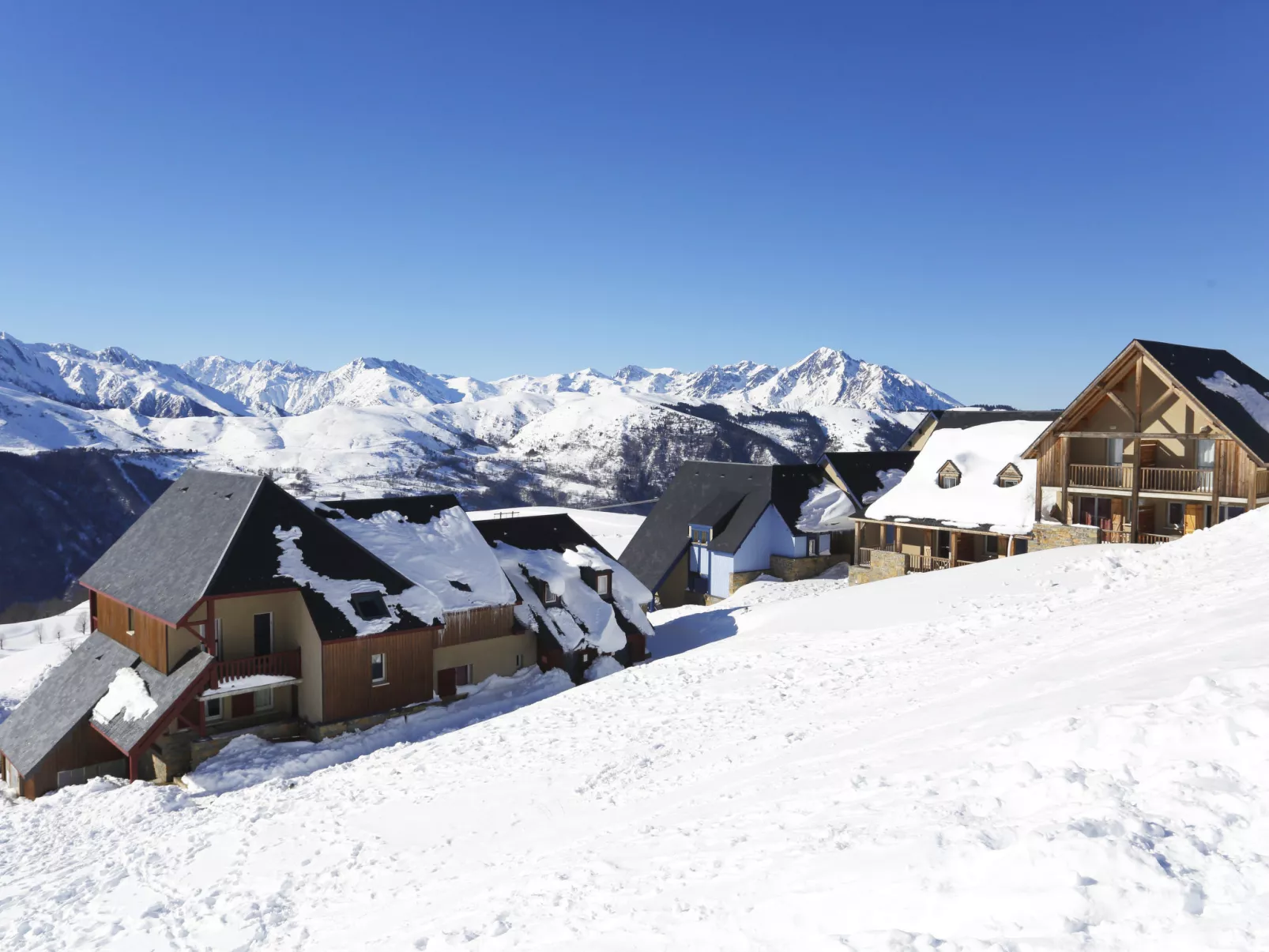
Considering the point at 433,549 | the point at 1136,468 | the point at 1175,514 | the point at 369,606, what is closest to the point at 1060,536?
the point at 1136,468

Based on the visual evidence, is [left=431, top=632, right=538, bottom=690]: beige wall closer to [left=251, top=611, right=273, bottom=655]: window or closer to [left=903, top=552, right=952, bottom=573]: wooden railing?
[left=251, top=611, right=273, bottom=655]: window

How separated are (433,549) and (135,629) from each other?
988 centimetres

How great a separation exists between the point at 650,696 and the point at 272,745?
11815 millimetres

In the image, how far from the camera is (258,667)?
24.4 m

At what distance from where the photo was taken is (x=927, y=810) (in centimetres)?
912

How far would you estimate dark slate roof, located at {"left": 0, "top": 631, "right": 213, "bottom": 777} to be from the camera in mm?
22828

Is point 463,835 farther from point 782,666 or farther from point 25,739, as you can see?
point 25,739

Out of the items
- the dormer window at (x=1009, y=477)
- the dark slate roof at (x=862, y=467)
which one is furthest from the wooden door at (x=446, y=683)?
the dormer window at (x=1009, y=477)

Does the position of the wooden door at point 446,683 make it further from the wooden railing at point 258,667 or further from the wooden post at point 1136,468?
the wooden post at point 1136,468

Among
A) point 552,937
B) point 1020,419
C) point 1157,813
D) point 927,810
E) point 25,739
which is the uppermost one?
point 1020,419

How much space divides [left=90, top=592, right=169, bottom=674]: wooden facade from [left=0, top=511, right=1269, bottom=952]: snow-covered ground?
157 inches

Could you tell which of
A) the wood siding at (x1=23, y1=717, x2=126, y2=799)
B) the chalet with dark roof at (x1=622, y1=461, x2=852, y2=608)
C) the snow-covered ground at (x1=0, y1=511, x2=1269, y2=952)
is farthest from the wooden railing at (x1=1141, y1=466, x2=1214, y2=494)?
the wood siding at (x1=23, y1=717, x2=126, y2=799)

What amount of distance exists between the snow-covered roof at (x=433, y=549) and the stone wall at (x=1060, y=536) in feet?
69.6

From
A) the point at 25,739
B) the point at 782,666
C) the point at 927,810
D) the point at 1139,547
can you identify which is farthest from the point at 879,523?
the point at 25,739
